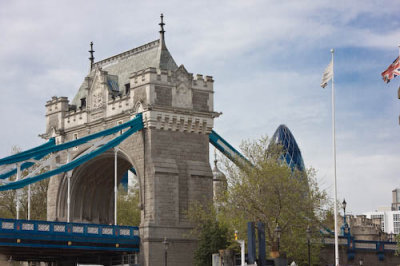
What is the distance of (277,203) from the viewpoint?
58.9 metres

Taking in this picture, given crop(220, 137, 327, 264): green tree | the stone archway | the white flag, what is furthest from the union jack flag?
the stone archway

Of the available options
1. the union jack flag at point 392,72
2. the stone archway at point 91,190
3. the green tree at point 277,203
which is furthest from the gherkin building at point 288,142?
the union jack flag at point 392,72

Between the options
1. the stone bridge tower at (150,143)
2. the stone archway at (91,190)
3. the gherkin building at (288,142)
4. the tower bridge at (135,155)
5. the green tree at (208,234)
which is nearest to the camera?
the green tree at (208,234)

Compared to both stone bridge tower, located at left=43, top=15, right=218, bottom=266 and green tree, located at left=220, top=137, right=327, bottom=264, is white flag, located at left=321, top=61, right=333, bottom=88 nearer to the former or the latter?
green tree, located at left=220, top=137, right=327, bottom=264

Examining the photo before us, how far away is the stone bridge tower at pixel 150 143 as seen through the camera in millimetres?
61241

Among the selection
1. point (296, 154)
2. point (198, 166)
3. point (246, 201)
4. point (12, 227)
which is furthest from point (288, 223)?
point (296, 154)

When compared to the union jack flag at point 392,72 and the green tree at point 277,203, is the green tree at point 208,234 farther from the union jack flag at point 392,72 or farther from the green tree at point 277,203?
the union jack flag at point 392,72

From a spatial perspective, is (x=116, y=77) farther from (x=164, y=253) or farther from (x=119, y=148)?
(x=164, y=253)

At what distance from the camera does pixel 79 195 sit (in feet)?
230

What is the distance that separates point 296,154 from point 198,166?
81.4 m

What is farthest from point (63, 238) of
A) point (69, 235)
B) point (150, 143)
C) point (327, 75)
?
point (327, 75)

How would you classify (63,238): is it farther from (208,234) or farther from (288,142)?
(288,142)

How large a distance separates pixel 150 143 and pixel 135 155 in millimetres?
2161

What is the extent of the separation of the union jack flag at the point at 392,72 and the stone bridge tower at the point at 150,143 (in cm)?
2315
